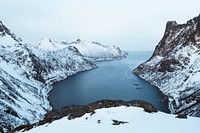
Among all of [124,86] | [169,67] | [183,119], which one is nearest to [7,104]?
[183,119]

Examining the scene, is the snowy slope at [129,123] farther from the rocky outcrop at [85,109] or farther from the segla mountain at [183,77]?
the segla mountain at [183,77]

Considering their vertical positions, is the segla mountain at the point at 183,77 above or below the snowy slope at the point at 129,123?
below

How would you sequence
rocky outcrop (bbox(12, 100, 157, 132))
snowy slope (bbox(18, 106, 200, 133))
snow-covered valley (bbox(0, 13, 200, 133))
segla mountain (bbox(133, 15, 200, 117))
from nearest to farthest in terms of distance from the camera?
1. snowy slope (bbox(18, 106, 200, 133))
2. snow-covered valley (bbox(0, 13, 200, 133))
3. rocky outcrop (bbox(12, 100, 157, 132))
4. segla mountain (bbox(133, 15, 200, 117))

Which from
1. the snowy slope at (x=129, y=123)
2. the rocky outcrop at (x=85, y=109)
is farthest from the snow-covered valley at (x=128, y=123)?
the rocky outcrop at (x=85, y=109)

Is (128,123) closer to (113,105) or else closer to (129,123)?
(129,123)

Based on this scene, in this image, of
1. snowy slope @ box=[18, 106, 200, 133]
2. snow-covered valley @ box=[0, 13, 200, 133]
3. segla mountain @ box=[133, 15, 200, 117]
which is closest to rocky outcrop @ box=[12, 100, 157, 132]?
snow-covered valley @ box=[0, 13, 200, 133]

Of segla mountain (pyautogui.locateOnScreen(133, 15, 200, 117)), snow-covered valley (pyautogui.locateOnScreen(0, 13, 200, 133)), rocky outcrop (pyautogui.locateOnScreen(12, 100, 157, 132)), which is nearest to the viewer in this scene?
snow-covered valley (pyautogui.locateOnScreen(0, 13, 200, 133))

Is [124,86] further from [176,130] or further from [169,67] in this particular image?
[176,130]

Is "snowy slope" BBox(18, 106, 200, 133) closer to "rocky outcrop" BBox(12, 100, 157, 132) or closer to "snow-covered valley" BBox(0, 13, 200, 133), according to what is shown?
"snow-covered valley" BBox(0, 13, 200, 133)

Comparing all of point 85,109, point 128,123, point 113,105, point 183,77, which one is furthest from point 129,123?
point 183,77

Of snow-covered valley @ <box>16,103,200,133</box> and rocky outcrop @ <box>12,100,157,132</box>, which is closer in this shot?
snow-covered valley @ <box>16,103,200,133</box>
